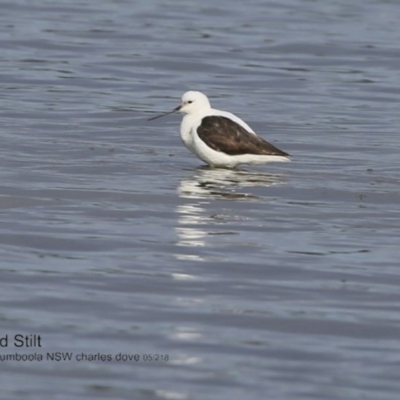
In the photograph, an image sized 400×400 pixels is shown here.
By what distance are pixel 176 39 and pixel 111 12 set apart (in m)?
3.50

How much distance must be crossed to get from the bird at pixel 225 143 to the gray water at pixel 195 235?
0.18 metres

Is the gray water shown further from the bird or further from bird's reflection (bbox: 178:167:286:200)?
the bird

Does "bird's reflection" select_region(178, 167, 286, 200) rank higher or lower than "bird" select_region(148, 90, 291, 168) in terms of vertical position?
lower

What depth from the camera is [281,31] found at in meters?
25.7

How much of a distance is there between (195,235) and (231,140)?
3.43 meters

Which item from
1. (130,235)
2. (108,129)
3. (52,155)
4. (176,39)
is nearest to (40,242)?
(130,235)

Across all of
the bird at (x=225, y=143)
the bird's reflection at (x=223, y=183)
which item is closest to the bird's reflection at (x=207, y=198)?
the bird's reflection at (x=223, y=183)

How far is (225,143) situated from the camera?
43.8 ft

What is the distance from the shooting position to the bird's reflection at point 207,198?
32.7 ft

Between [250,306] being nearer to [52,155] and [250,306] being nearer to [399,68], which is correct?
[52,155]

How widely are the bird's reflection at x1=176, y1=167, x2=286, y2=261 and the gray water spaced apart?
0.03m

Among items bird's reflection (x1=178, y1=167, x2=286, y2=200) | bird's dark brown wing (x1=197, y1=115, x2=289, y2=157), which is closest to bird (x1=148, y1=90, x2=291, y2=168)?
bird's dark brown wing (x1=197, y1=115, x2=289, y2=157)

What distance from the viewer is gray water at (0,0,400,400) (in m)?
7.23

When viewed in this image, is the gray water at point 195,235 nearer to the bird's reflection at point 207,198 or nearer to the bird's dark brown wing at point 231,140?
the bird's reflection at point 207,198
